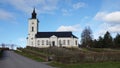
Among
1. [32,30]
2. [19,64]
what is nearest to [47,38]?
[32,30]

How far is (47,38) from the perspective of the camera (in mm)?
123000

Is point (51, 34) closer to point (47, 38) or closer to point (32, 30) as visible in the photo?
point (47, 38)

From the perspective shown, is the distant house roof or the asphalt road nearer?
the asphalt road

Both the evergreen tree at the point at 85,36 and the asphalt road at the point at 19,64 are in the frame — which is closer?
the asphalt road at the point at 19,64

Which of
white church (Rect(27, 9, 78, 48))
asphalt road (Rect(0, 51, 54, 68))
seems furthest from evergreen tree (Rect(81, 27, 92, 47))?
asphalt road (Rect(0, 51, 54, 68))

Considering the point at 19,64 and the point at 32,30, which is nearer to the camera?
the point at 19,64

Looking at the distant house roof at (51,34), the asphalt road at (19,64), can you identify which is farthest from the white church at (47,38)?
the asphalt road at (19,64)

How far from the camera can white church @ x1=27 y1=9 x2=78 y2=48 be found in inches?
4756

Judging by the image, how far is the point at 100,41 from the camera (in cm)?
10744

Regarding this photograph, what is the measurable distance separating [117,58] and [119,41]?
70643mm

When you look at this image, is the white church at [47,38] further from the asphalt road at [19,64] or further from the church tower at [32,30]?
the asphalt road at [19,64]

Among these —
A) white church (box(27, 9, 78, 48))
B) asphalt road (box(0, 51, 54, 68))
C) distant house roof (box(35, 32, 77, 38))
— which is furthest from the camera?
distant house roof (box(35, 32, 77, 38))

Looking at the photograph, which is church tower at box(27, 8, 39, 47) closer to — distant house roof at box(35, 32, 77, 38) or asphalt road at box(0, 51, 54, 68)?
distant house roof at box(35, 32, 77, 38)

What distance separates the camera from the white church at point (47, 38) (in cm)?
12081
